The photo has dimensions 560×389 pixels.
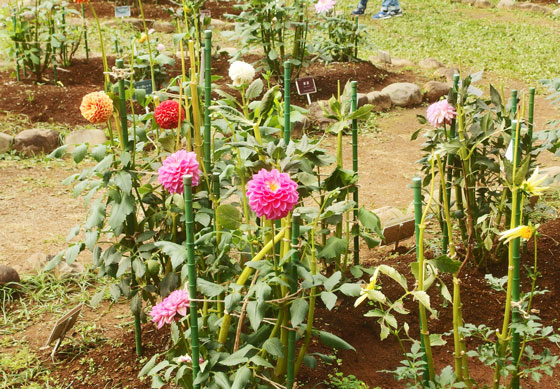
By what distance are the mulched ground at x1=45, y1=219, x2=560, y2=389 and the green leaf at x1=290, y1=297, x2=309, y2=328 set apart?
56 centimetres

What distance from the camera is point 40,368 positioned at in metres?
2.79

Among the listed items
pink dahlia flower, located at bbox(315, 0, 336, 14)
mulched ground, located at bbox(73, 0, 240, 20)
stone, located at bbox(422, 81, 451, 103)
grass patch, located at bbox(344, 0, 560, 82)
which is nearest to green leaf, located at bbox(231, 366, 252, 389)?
pink dahlia flower, located at bbox(315, 0, 336, 14)

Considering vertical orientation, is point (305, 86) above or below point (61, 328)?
above

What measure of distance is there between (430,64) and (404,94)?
1.50 m

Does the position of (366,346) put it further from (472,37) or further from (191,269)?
(472,37)

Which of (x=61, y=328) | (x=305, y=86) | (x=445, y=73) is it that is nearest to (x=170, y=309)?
(x=61, y=328)

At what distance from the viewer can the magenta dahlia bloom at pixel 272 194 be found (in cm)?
179

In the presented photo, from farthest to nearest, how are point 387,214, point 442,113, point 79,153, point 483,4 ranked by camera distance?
point 483,4 < point 387,214 < point 442,113 < point 79,153

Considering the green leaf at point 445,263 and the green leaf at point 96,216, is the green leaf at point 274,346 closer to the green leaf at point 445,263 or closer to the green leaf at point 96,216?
the green leaf at point 445,263

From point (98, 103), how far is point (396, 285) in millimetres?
1448

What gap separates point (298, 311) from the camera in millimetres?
1921

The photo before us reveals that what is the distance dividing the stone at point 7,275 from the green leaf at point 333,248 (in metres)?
1.75

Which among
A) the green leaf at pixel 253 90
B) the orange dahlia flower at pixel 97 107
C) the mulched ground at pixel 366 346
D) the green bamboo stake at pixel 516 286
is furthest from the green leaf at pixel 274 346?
the orange dahlia flower at pixel 97 107

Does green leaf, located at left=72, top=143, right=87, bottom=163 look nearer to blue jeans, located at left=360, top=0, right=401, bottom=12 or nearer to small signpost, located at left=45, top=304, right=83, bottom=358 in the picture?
small signpost, located at left=45, top=304, right=83, bottom=358
